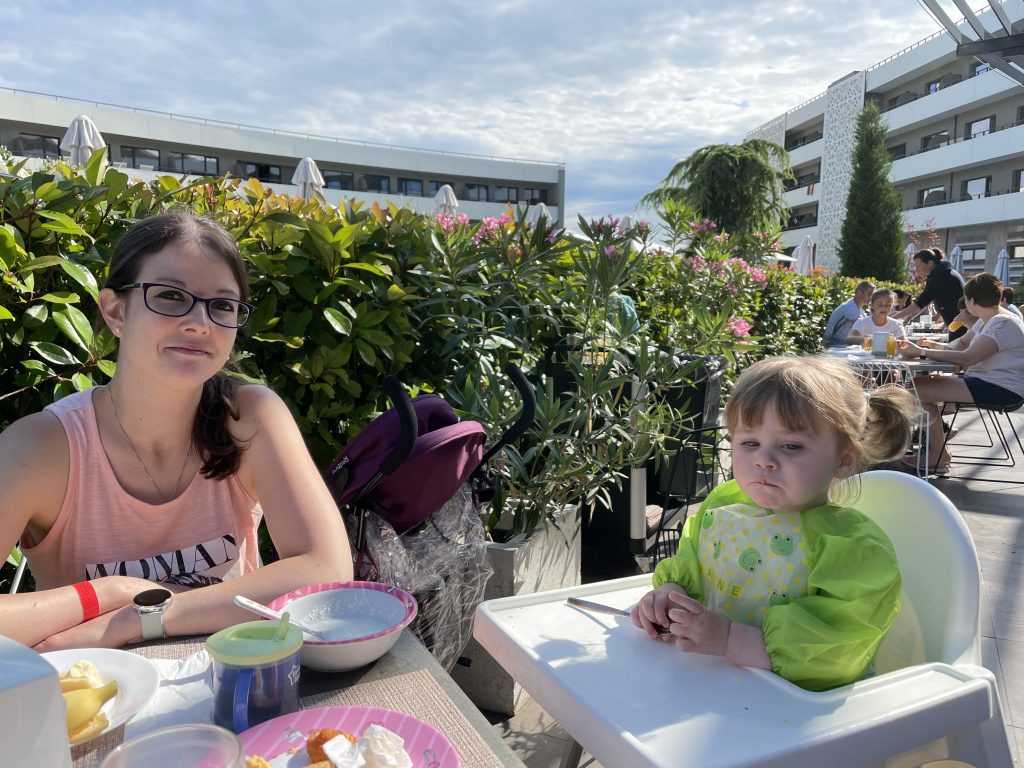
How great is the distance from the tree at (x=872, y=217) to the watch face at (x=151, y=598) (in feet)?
112

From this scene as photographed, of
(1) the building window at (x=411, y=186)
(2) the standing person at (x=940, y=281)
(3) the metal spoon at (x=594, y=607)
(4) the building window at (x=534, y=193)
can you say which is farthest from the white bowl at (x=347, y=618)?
(4) the building window at (x=534, y=193)

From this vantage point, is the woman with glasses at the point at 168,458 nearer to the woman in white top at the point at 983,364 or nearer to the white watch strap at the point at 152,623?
the white watch strap at the point at 152,623

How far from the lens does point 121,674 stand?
991 mm

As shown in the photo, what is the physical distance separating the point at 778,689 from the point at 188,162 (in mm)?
43765

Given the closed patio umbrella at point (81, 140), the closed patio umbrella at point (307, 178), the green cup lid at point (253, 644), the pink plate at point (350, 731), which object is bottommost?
Answer: the pink plate at point (350, 731)

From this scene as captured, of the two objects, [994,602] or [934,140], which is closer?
[994,602]

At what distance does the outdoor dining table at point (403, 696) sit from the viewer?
84 cm

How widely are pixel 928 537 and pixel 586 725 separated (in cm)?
89

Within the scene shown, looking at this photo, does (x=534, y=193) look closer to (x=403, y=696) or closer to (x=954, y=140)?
(x=954, y=140)

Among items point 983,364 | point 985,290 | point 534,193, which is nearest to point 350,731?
point 983,364

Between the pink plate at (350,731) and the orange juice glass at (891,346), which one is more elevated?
the orange juice glass at (891,346)

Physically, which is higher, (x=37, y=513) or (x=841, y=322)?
→ (x=841, y=322)

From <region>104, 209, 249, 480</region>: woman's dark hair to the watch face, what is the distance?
0.46 m

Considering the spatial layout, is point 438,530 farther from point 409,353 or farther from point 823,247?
point 823,247
